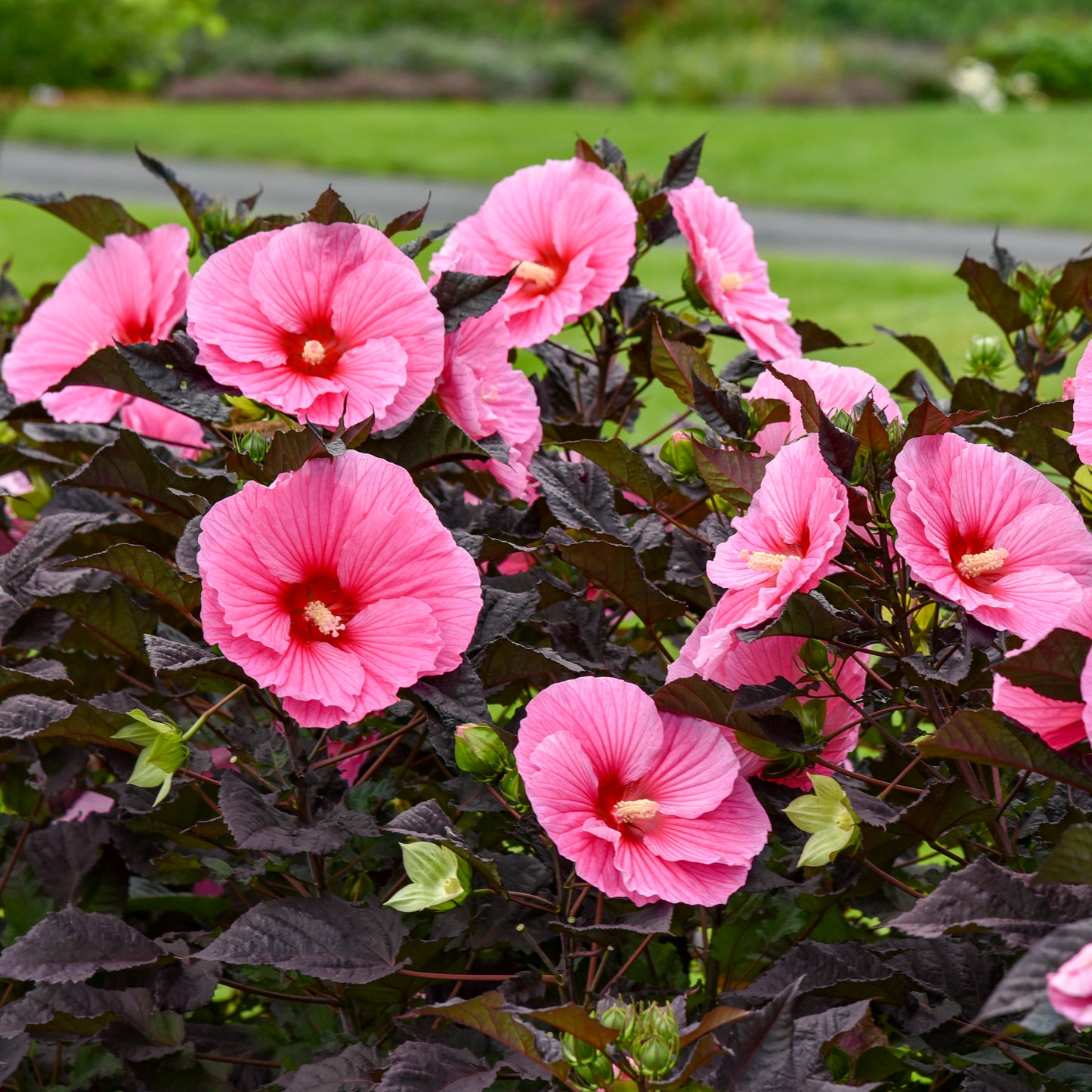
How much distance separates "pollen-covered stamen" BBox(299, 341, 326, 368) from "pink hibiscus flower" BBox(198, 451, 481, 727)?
0.14 m

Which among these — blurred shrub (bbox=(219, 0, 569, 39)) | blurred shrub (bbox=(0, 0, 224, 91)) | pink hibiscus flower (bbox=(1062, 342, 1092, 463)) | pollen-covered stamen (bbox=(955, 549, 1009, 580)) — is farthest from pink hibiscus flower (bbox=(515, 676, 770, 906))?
blurred shrub (bbox=(219, 0, 569, 39))

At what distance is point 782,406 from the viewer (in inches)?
40.6

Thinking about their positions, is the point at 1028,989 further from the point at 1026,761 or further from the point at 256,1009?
the point at 256,1009

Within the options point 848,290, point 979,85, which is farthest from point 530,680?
point 979,85

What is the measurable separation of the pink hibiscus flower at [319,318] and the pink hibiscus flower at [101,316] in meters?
0.23

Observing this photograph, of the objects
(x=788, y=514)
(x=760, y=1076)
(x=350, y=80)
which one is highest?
(x=788, y=514)

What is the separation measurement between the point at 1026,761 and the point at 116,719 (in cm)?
65

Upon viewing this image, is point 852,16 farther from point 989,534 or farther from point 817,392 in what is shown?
point 989,534

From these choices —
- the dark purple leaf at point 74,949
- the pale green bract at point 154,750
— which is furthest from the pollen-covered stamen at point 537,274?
the dark purple leaf at point 74,949

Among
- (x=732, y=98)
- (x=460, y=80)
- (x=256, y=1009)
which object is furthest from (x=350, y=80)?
(x=256, y=1009)

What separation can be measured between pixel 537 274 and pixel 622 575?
37cm

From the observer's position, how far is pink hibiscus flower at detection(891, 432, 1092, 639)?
0.86 metres

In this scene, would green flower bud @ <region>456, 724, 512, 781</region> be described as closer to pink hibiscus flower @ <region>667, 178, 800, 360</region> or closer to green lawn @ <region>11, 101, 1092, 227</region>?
pink hibiscus flower @ <region>667, 178, 800, 360</region>

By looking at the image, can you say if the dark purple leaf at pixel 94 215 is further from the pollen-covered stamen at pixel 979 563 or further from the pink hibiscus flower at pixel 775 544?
the pollen-covered stamen at pixel 979 563
